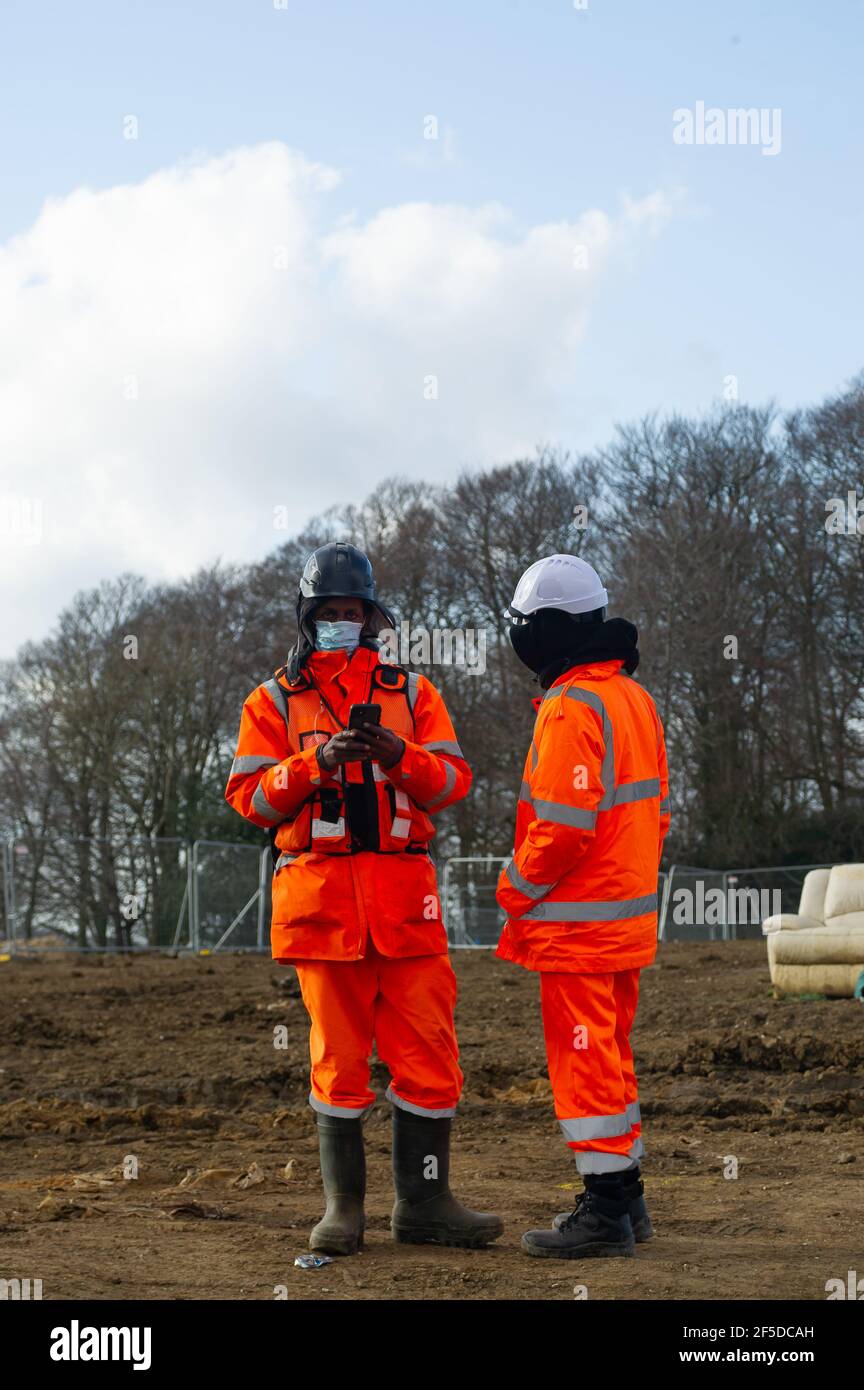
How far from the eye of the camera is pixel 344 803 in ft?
16.6

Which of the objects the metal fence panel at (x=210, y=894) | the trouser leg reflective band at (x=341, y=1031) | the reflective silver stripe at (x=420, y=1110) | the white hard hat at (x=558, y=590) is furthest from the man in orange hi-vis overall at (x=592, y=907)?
the metal fence panel at (x=210, y=894)

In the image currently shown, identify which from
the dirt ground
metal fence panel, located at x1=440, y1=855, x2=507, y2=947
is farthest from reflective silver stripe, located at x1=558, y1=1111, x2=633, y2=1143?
metal fence panel, located at x1=440, y1=855, x2=507, y2=947

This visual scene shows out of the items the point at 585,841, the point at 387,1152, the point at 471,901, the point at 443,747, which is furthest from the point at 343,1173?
the point at 471,901

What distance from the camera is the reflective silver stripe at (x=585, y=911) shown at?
4879 millimetres

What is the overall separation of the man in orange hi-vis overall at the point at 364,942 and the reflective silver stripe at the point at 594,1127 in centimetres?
47

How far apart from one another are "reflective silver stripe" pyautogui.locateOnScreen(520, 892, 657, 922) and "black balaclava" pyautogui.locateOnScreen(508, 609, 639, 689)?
2.70ft

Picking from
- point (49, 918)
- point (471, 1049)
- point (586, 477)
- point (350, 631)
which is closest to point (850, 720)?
point (586, 477)

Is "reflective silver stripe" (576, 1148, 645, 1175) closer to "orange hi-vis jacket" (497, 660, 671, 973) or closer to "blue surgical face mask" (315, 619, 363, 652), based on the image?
"orange hi-vis jacket" (497, 660, 671, 973)

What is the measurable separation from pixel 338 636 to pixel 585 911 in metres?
1.30

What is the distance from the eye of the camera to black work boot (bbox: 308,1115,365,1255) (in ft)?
16.1

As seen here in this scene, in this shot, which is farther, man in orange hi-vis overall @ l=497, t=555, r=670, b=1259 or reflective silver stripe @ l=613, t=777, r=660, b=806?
reflective silver stripe @ l=613, t=777, r=660, b=806

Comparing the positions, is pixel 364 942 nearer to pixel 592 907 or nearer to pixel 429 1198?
pixel 592 907

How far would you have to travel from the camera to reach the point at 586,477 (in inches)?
1366
